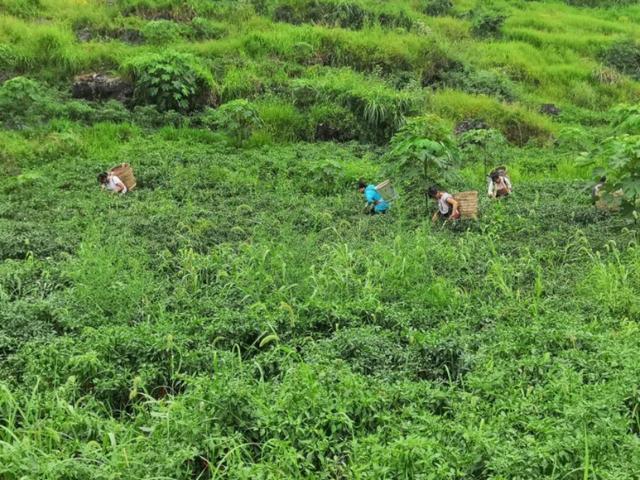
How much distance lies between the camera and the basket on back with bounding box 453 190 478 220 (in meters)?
6.73

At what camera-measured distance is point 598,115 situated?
12859mm

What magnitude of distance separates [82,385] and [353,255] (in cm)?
264

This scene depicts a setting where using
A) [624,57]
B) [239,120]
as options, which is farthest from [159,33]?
[624,57]

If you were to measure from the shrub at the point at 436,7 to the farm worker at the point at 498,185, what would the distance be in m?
10.8

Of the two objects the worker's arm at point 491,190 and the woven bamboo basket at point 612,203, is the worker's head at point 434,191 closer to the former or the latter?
the worker's arm at point 491,190

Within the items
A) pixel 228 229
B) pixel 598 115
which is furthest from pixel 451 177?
pixel 598 115

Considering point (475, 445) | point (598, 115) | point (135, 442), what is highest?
point (475, 445)

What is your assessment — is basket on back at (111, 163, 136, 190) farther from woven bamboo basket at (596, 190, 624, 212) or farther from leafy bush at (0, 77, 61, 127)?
woven bamboo basket at (596, 190, 624, 212)

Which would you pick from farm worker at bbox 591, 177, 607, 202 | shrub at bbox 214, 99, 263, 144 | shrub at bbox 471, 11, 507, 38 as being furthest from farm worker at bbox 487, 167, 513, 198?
shrub at bbox 471, 11, 507, 38

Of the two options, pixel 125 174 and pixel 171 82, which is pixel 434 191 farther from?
pixel 171 82

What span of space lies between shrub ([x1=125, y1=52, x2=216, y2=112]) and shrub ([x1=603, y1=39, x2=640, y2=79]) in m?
11.0

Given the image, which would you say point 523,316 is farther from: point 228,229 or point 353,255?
point 228,229

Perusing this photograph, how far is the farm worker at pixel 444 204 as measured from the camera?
22.1 feet

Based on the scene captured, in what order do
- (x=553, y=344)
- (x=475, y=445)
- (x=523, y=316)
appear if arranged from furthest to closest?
(x=523, y=316), (x=553, y=344), (x=475, y=445)
